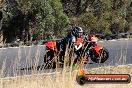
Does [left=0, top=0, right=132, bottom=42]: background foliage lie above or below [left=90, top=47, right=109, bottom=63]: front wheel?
above

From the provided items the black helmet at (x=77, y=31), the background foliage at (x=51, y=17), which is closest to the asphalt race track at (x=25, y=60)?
the black helmet at (x=77, y=31)

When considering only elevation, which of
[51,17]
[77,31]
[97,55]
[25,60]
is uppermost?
[51,17]

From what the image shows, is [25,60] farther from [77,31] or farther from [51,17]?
[51,17]

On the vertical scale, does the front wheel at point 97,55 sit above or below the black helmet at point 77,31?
below

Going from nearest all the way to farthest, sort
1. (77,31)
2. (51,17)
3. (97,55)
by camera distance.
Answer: (77,31), (97,55), (51,17)

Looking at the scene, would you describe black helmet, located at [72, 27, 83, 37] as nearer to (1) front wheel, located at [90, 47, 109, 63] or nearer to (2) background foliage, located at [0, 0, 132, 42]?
(1) front wheel, located at [90, 47, 109, 63]

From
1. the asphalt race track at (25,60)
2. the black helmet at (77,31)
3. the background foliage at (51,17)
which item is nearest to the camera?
the asphalt race track at (25,60)

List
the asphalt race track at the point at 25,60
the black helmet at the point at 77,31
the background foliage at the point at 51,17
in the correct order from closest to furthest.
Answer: the asphalt race track at the point at 25,60 < the black helmet at the point at 77,31 < the background foliage at the point at 51,17

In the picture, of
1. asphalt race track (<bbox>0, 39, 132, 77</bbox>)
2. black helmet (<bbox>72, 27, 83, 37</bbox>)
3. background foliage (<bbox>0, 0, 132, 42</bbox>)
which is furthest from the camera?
background foliage (<bbox>0, 0, 132, 42</bbox>)

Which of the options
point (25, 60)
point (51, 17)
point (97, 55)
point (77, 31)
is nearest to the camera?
point (77, 31)

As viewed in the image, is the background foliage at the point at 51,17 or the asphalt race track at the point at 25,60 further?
the background foliage at the point at 51,17

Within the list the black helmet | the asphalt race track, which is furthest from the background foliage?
the black helmet

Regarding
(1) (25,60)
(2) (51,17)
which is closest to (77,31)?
(1) (25,60)

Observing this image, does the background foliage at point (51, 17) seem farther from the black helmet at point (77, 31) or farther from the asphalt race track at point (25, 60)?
the black helmet at point (77, 31)
